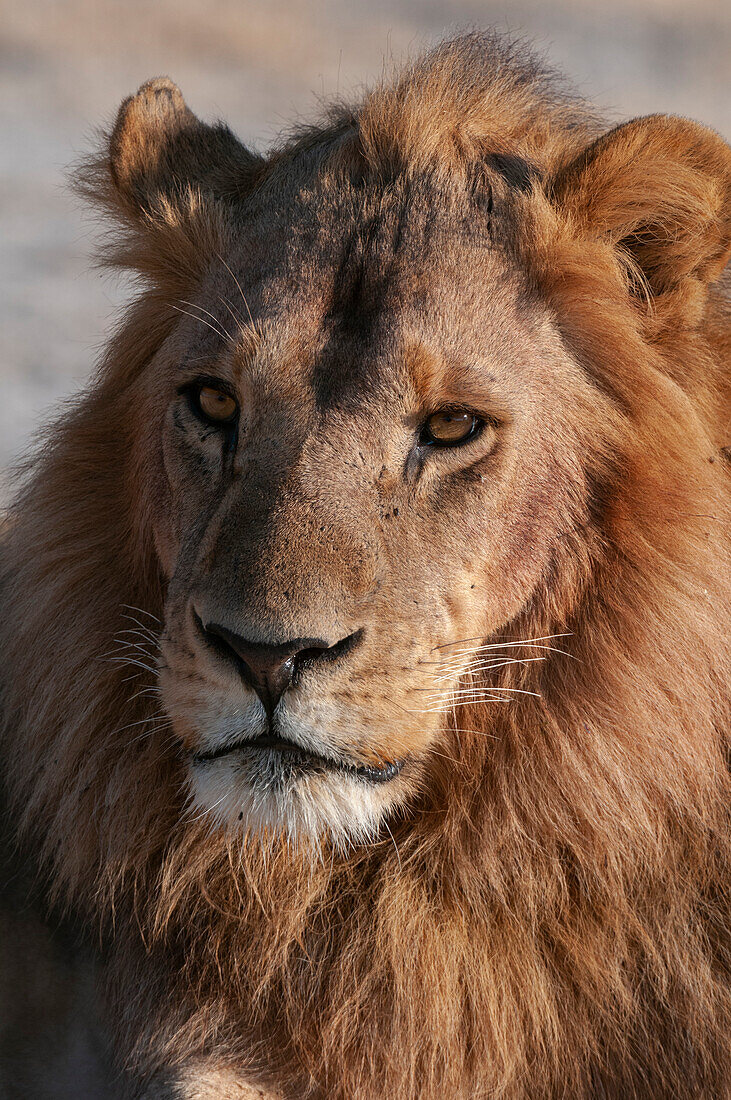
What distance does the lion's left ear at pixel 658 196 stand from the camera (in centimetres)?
220

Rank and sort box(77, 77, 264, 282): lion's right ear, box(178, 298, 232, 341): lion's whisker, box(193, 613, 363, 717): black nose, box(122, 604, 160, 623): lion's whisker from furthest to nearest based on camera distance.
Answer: box(77, 77, 264, 282): lion's right ear
box(122, 604, 160, 623): lion's whisker
box(178, 298, 232, 341): lion's whisker
box(193, 613, 363, 717): black nose

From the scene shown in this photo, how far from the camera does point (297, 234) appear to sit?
2303 millimetres

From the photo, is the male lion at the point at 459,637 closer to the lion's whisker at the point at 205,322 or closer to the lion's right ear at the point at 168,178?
the lion's whisker at the point at 205,322

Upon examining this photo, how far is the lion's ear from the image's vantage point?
2635 millimetres

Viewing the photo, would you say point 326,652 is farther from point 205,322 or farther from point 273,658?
point 205,322

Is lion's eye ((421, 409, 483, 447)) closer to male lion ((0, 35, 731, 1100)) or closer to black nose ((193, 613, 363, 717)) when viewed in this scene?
male lion ((0, 35, 731, 1100))

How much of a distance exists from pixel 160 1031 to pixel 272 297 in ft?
4.41

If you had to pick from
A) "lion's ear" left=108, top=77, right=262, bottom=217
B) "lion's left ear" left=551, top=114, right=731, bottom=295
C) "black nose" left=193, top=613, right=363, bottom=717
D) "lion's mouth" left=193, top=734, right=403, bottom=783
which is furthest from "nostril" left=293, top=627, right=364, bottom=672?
"lion's ear" left=108, top=77, right=262, bottom=217

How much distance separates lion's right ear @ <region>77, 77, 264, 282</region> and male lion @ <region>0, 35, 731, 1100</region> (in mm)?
168

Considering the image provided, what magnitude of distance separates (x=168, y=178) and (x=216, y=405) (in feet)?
2.17

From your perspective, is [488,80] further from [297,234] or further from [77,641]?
[77,641]

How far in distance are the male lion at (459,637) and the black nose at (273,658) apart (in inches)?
4.3

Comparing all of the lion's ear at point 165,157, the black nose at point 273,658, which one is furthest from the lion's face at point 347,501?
the lion's ear at point 165,157

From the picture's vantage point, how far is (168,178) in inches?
105
